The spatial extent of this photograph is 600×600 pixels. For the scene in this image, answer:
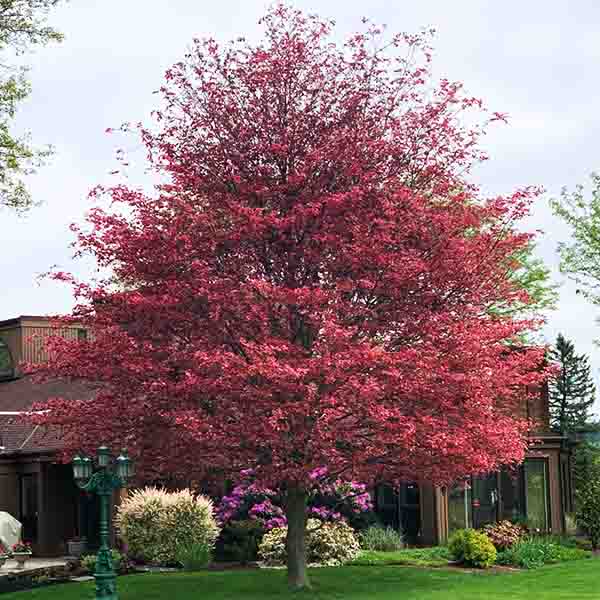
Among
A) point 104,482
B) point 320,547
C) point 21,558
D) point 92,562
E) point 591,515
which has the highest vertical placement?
point 104,482

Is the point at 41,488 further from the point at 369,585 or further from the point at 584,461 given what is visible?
the point at 584,461

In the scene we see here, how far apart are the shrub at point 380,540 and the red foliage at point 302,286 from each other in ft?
29.7

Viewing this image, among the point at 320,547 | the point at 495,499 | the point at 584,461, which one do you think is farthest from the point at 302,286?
the point at 584,461

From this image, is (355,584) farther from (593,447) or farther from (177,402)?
(593,447)

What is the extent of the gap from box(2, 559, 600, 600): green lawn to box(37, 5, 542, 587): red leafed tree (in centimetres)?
147

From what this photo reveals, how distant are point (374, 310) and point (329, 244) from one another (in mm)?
1867

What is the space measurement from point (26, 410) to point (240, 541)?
40.1 ft

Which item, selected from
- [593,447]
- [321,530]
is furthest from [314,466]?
[593,447]

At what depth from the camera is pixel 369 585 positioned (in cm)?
2809

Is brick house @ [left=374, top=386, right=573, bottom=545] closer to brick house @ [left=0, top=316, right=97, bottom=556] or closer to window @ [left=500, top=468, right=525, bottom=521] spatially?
window @ [left=500, top=468, right=525, bottom=521]

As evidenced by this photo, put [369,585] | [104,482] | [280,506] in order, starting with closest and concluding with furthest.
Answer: [104,482], [369,585], [280,506]

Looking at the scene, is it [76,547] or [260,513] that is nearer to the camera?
[260,513]

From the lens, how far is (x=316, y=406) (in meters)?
24.5

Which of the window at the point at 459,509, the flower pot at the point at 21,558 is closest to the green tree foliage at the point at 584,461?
the window at the point at 459,509
